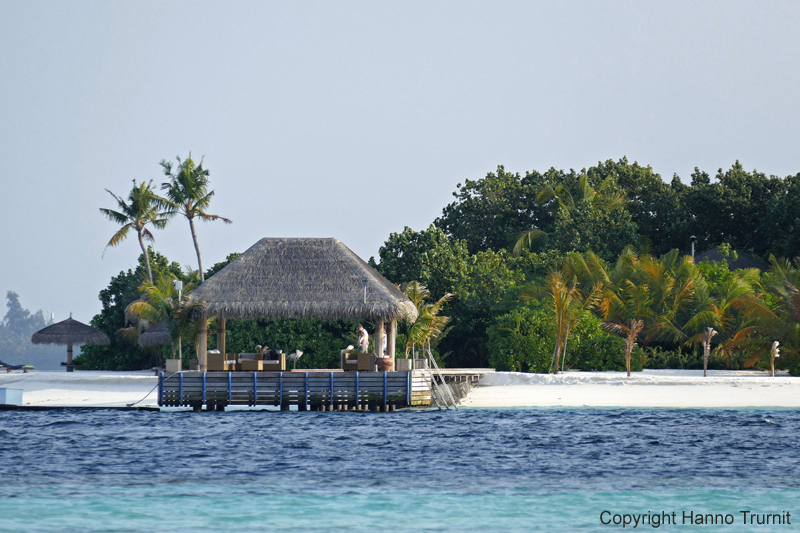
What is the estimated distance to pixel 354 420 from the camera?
26031 mm

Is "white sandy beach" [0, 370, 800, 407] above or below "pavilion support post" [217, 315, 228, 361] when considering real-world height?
below

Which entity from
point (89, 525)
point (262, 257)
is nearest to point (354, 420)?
point (262, 257)

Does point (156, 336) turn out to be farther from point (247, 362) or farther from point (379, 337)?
point (379, 337)

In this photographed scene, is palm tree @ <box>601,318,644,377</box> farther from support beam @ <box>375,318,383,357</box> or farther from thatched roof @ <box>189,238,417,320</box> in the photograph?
support beam @ <box>375,318,383,357</box>

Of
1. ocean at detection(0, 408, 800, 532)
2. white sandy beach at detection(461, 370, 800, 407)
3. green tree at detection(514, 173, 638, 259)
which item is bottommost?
ocean at detection(0, 408, 800, 532)

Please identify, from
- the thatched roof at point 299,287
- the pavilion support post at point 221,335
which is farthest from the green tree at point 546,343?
the pavilion support post at point 221,335

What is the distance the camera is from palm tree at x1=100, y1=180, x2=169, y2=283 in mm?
46906

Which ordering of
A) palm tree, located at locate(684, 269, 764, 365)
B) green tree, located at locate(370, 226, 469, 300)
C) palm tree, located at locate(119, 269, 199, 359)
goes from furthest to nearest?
green tree, located at locate(370, 226, 469, 300), palm tree, located at locate(119, 269, 199, 359), palm tree, located at locate(684, 269, 764, 365)

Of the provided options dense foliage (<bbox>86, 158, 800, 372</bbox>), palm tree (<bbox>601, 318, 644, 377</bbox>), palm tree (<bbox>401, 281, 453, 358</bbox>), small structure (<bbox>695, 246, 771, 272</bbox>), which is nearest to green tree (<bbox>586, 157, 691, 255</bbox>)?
dense foliage (<bbox>86, 158, 800, 372</bbox>)

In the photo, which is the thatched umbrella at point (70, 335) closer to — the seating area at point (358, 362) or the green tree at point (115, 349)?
the green tree at point (115, 349)

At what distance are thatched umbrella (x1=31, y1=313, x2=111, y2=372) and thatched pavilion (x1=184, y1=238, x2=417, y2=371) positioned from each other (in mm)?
14812

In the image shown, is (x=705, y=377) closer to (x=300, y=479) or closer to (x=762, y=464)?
(x=762, y=464)

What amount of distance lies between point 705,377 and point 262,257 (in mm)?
14579

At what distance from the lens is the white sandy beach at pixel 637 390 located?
95.7ft
